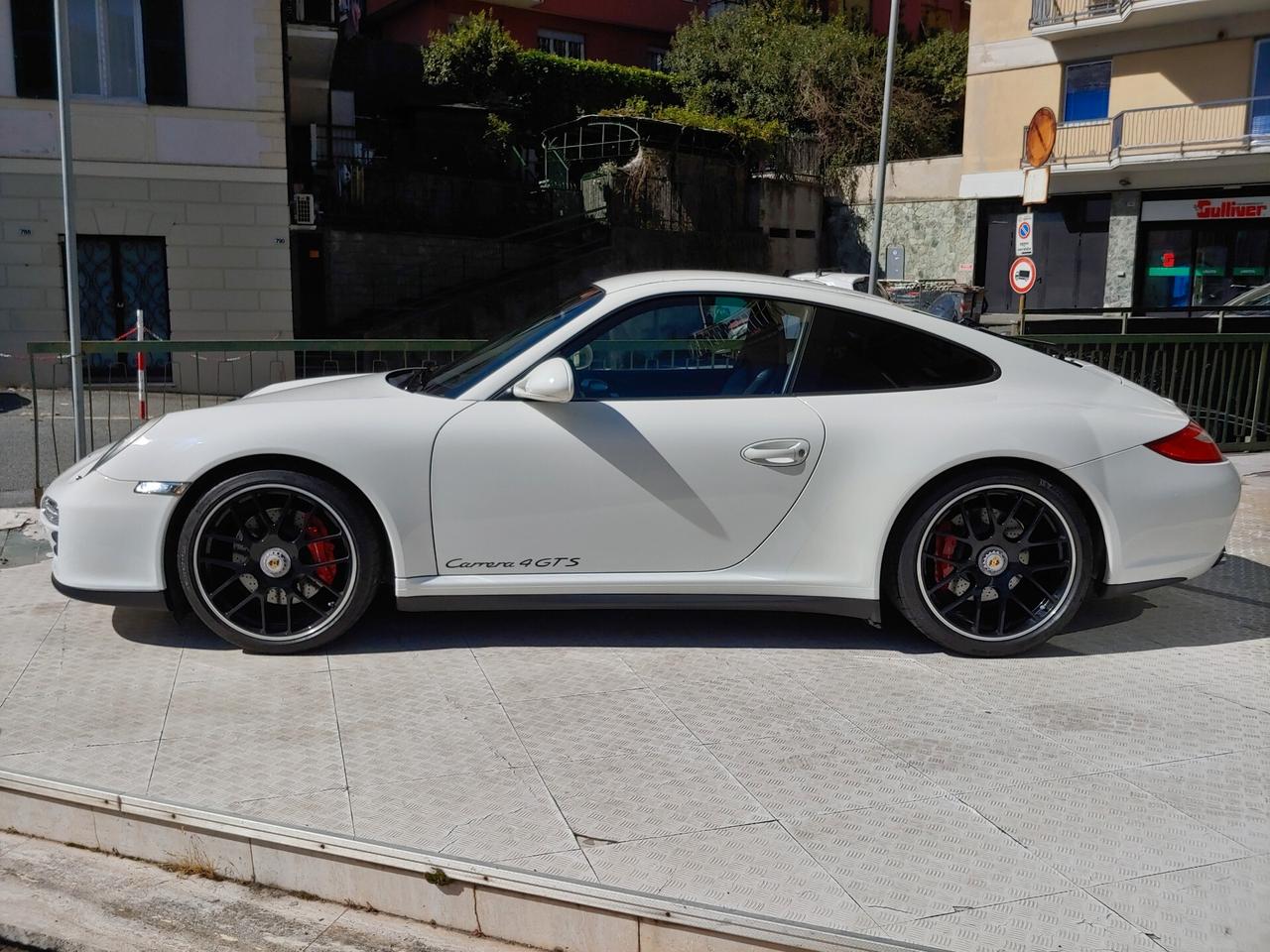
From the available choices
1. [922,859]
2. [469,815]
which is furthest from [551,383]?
[922,859]

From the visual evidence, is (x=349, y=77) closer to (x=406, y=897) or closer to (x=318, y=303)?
(x=318, y=303)

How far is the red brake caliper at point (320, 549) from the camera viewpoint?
170 inches

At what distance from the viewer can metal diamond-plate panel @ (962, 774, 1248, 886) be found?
2938mm

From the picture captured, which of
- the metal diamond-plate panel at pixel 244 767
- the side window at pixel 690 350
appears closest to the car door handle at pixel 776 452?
the side window at pixel 690 350

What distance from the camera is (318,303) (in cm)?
2255

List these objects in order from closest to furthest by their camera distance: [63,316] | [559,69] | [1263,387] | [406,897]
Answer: [406,897] → [1263,387] → [63,316] → [559,69]

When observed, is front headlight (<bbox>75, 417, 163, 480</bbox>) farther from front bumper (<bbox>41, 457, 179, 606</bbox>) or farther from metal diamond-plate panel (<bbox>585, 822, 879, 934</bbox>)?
metal diamond-plate panel (<bbox>585, 822, 879, 934</bbox>)

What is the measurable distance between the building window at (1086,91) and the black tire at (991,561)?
1077 inches

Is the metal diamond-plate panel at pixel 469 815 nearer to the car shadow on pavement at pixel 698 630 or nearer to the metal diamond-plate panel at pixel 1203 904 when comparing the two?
the car shadow on pavement at pixel 698 630

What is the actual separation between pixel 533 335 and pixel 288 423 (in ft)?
3.27

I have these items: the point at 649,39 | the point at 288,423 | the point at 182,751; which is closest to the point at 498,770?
the point at 182,751

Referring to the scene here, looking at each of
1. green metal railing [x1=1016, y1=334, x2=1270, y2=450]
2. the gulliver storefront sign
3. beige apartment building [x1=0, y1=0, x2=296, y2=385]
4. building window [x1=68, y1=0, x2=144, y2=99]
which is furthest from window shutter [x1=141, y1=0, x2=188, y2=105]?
the gulliver storefront sign

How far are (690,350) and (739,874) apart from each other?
2.25 meters

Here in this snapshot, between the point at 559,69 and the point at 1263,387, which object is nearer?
the point at 1263,387
